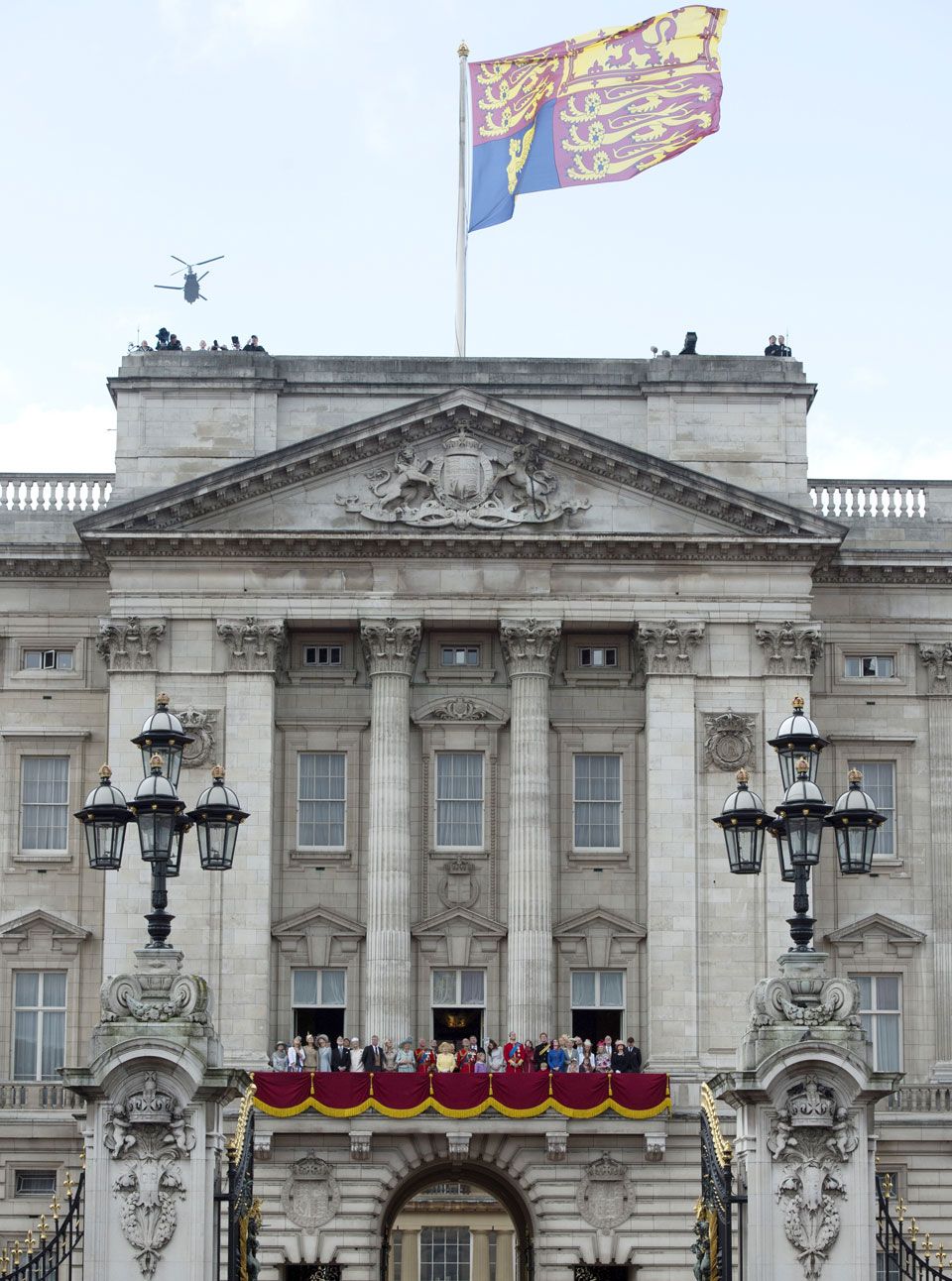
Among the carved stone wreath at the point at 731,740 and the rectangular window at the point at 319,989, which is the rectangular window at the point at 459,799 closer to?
the rectangular window at the point at 319,989

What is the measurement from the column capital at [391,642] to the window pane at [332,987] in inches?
261

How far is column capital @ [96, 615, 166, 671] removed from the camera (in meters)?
A: 60.2

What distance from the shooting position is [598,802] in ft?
202

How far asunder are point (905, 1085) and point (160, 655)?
18.8 metres

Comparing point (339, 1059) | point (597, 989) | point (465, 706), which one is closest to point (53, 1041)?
point (339, 1059)

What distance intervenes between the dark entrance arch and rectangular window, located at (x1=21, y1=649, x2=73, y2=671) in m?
14.3

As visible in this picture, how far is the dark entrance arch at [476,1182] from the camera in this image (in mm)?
57156

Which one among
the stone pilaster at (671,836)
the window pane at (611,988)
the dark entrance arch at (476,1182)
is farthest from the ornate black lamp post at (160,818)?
the window pane at (611,988)

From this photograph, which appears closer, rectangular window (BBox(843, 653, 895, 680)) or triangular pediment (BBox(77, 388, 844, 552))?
triangular pediment (BBox(77, 388, 844, 552))

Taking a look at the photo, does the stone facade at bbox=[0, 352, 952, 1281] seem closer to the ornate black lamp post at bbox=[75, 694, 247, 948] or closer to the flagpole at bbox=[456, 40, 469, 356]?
the flagpole at bbox=[456, 40, 469, 356]

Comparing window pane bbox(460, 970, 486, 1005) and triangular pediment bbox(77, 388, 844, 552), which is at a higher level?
triangular pediment bbox(77, 388, 844, 552)

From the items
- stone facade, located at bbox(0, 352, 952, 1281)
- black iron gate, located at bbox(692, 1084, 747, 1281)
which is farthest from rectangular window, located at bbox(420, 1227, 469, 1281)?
black iron gate, located at bbox(692, 1084, 747, 1281)

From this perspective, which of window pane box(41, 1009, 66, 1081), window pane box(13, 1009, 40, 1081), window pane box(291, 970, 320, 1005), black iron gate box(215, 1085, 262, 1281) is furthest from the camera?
window pane box(13, 1009, 40, 1081)

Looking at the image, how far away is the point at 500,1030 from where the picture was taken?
197 feet
